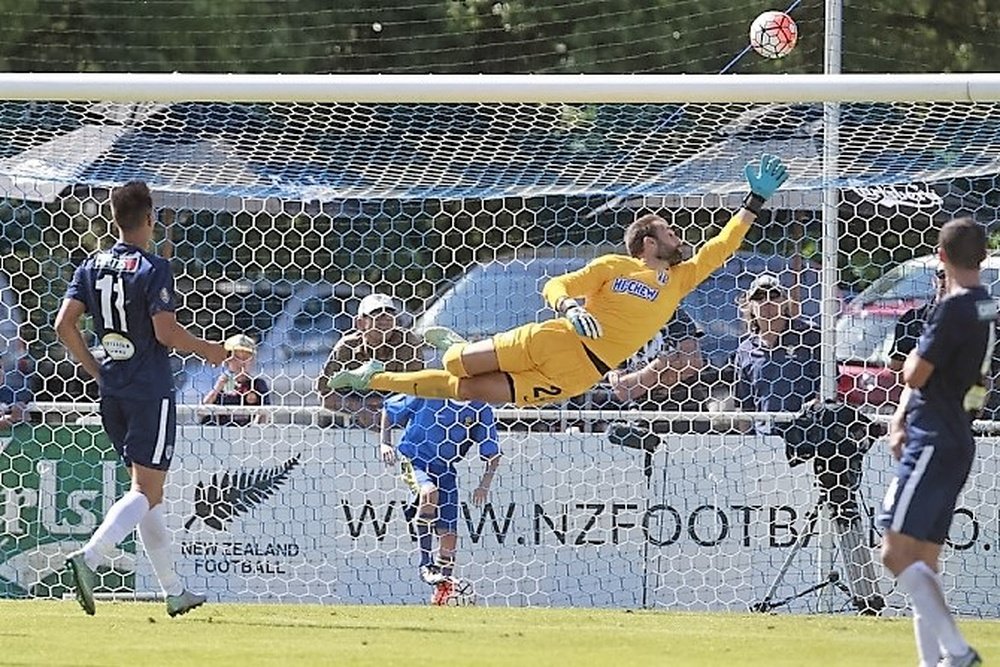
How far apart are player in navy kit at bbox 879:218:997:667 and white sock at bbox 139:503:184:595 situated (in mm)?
3487

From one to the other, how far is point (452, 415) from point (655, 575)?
145 centimetres

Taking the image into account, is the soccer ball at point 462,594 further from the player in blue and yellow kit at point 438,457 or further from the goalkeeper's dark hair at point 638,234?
the goalkeeper's dark hair at point 638,234

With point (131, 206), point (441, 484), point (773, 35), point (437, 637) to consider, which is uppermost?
point (773, 35)

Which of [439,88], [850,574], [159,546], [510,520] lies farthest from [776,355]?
[159,546]

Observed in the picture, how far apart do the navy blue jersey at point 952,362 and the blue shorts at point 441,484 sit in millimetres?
4089

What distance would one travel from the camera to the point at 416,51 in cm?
1880

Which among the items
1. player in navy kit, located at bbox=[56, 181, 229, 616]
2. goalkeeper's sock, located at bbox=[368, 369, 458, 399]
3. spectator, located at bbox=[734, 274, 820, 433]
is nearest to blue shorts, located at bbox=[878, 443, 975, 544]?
player in navy kit, located at bbox=[56, 181, 229, 616]

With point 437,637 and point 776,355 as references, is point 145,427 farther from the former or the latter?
point 776,355

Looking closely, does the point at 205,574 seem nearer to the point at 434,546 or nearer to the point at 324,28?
the point at 434,546

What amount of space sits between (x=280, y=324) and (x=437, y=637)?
4071 millimetres

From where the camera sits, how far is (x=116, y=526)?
29.6ft

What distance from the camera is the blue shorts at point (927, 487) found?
731cm

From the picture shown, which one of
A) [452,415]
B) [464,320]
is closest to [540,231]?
[464,320]

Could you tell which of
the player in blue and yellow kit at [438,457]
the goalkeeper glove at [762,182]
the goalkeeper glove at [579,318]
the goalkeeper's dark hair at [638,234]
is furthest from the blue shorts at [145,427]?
Result: the goalkeeper glove at [762,182]
